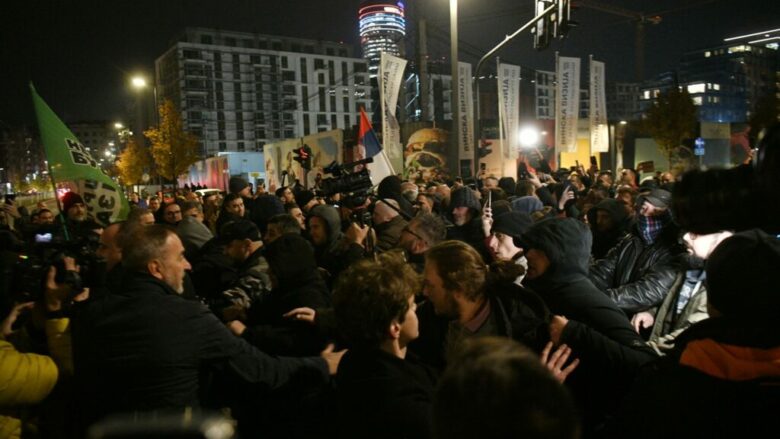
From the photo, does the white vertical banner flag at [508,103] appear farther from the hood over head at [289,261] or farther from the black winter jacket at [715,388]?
the black winter jacket at [715,388]

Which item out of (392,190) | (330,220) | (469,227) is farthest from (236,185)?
(469,227)

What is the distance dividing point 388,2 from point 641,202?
113584 millimetres

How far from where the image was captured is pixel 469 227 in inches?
260

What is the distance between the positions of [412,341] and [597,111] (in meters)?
22.0

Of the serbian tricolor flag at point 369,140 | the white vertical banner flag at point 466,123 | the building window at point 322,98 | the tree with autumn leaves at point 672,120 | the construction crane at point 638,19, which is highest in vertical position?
the building window at point 322,98

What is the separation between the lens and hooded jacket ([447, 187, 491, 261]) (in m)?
6.31

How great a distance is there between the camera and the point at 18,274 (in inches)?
128

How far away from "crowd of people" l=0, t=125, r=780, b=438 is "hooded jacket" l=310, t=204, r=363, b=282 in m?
0.94

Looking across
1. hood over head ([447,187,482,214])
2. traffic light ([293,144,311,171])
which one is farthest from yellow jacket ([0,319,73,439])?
traffic light ([293,144,311,171])

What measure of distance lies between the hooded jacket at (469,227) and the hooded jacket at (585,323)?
8.06ft

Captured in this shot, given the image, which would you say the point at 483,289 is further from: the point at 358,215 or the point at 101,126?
the point at 101,126

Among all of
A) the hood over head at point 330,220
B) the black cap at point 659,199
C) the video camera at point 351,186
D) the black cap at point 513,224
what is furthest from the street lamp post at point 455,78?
the black cap at point 513,224

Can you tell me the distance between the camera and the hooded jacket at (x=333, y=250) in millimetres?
5055

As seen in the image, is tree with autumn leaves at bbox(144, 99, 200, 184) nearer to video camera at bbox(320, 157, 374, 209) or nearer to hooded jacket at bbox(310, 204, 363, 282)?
hooded jacket at bbox(310, 204, 363, 282)
